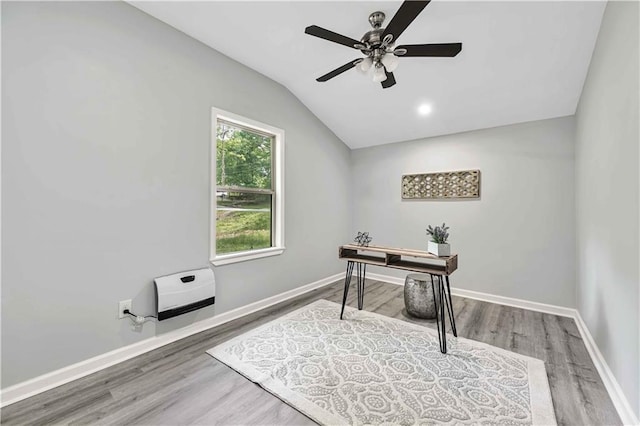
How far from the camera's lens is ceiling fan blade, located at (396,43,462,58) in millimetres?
1755

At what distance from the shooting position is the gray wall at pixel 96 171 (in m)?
1.66

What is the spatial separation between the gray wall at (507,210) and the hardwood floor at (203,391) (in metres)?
0.77

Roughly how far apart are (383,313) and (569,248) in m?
2.20

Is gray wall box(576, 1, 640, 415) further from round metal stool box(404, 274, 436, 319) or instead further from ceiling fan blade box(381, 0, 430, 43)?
round metal stool box(404, 274, 436, 319)

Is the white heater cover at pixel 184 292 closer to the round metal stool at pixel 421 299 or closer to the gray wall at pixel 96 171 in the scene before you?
the gray wall at pixel 96 171

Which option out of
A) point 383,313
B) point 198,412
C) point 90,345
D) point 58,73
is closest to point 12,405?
point 90,345

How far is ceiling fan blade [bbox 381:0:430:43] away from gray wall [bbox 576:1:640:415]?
1.09 metres

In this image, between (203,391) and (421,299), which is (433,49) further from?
(203,391)

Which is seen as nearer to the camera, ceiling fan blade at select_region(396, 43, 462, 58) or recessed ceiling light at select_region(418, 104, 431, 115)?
ceiling fan blade at select_region(396, 43, 462, 58)

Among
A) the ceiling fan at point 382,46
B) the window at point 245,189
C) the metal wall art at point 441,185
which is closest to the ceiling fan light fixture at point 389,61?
the ceiling fan at point 382,46

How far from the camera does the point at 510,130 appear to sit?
3277mm

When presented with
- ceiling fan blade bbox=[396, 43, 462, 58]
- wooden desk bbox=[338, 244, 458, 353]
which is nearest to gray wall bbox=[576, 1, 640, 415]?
ceiling fan blade bbox=[396, 43, 462, 58]

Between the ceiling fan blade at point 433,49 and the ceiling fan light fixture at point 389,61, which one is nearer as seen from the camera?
the ceiling fan blade at point 433,49

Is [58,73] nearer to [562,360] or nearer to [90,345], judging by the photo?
[90,345]
